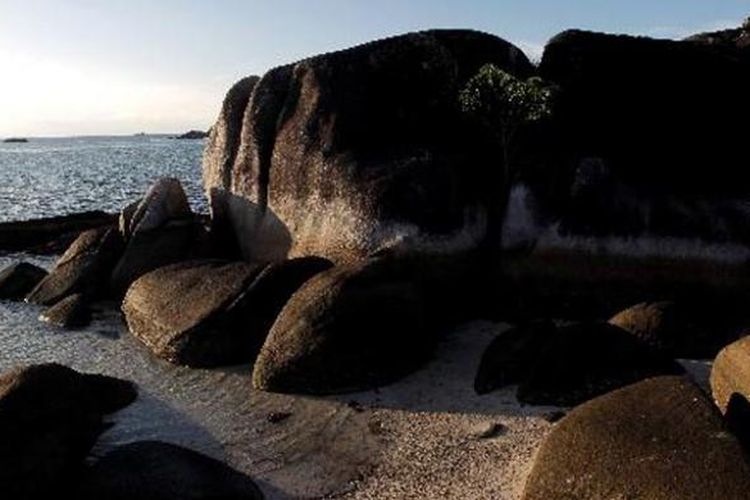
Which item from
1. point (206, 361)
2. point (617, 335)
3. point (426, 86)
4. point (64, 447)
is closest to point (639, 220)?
point (617, 335)

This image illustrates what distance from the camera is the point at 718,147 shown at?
21.5 m

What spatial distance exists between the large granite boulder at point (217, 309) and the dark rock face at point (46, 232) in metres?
17.8

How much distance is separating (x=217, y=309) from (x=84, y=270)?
8934mm

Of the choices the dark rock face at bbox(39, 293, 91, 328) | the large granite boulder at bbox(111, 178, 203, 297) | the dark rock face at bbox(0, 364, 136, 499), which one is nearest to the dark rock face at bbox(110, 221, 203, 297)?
the large granite boulder at bbox(111, 178, 203, 297)

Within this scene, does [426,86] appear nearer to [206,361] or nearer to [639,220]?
[639,220]

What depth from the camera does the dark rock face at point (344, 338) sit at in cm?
1647

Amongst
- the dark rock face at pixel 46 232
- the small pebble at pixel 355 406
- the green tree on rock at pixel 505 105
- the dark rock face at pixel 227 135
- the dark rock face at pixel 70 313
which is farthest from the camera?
the dark rock face at pixel 46 232

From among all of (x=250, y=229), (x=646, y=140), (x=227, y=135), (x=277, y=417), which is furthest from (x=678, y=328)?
(x=227, y=135)

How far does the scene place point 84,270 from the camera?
2573 cm

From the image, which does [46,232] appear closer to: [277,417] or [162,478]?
[277,417]

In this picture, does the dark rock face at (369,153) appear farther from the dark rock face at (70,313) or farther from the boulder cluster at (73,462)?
the boulder cluster at (73,462)

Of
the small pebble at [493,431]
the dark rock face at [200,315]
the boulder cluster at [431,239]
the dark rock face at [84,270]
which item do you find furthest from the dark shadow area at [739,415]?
the dark rock face at [84,270]

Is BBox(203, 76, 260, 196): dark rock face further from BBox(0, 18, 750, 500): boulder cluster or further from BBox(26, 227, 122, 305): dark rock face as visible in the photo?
BBox(26, 227, 122, 305): dark rock face

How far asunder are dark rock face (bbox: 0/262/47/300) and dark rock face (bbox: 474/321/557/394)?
16.9 meters
